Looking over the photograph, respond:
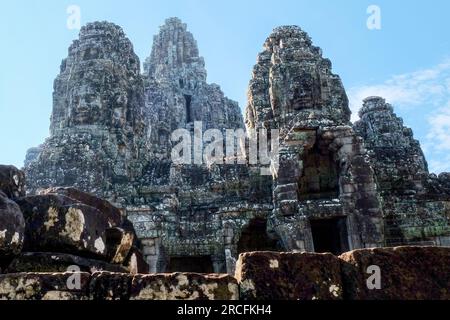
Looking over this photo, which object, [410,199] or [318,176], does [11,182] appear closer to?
[318,176]

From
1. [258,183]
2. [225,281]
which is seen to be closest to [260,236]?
[258,183]

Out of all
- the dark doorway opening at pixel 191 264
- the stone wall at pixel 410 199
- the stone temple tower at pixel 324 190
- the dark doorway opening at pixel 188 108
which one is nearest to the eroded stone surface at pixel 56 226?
the stone temple tower at pixel 324 190

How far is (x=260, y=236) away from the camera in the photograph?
13109mm

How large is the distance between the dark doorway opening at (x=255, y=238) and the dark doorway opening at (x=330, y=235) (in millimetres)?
1427

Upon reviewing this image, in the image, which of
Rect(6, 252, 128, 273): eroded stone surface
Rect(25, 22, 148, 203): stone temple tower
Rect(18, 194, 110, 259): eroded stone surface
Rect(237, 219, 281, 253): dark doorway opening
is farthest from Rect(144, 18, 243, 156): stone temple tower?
A: Rect(6, 252, 128, 273): eroded stone surface

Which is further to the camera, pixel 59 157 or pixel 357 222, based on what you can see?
pixel 59 157

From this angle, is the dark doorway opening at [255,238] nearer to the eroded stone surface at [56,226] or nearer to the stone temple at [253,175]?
the stone temple at [253,175]

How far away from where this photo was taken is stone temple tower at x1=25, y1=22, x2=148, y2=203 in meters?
13.7

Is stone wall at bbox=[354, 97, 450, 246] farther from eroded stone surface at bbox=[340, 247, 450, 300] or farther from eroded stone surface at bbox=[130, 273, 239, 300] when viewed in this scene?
eroded stone surface at bbox=[130, 273, 239, 300]

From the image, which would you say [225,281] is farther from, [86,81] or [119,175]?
[86,81]

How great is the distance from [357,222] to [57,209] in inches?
330

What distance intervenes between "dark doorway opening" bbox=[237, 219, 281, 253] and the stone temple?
30mm

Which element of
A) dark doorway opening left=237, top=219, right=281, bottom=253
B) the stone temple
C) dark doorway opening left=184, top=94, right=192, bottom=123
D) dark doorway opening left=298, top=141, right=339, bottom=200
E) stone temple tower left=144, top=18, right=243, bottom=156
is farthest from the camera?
dark doorway opening left=184, top=94, right=192, bottom=123
